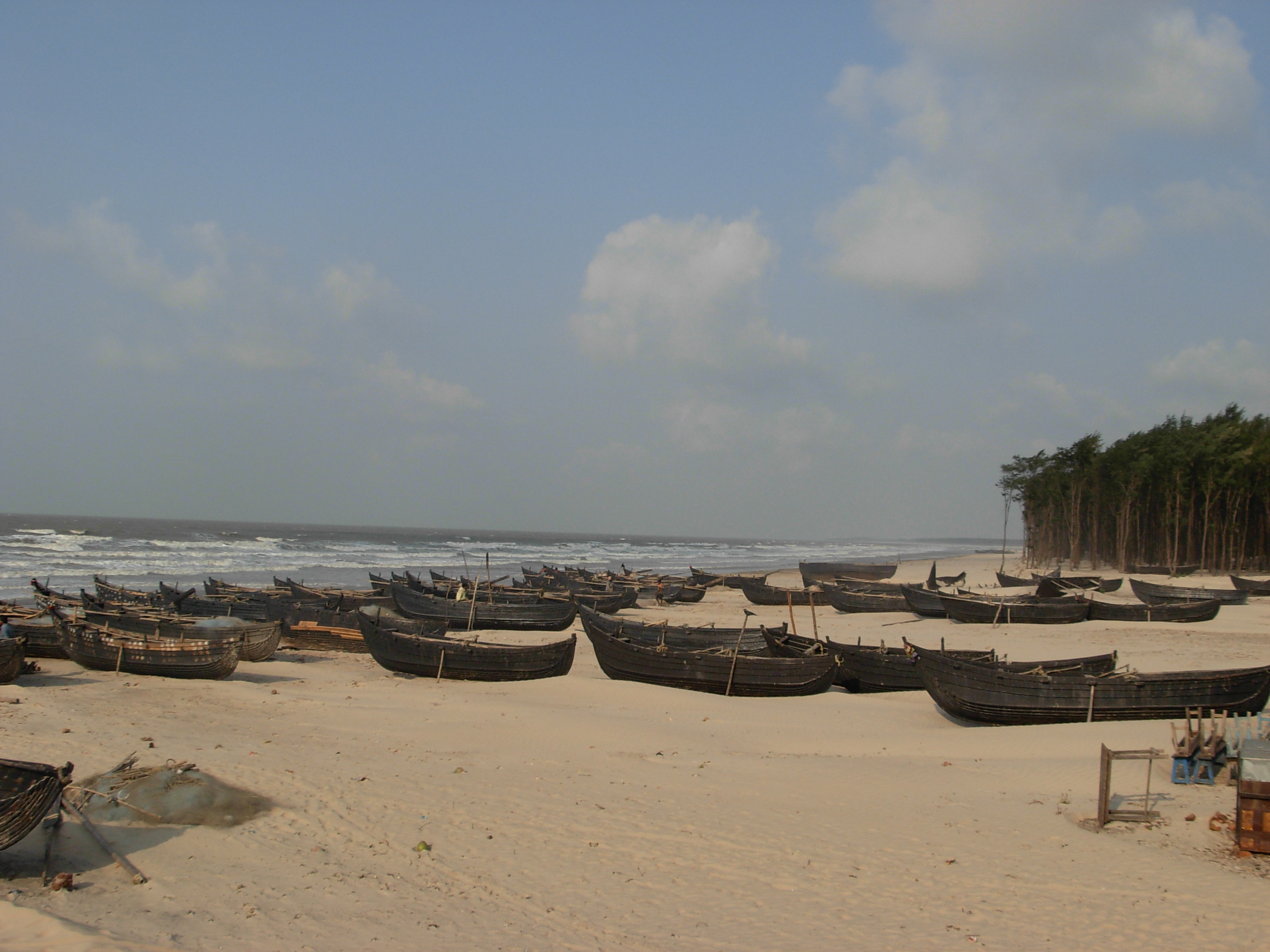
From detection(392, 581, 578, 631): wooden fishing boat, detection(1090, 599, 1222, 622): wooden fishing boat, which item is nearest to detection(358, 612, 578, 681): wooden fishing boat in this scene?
detection(392, 581, 578, 631): wooden fishing boat

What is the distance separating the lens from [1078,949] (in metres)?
6.50

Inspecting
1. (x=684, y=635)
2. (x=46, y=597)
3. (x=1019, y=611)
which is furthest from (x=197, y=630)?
(x=1019, y=611)

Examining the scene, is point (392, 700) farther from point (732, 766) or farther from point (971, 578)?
point (971, 578)

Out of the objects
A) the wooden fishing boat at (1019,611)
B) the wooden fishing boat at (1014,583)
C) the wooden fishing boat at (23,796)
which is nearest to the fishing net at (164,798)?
the wooden fishing boat at (23,796)

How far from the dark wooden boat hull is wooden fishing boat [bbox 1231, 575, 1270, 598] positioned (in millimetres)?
14501

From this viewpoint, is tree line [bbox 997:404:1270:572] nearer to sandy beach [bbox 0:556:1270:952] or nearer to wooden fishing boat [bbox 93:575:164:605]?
sandy beach [bbox 0:556:1270:952]

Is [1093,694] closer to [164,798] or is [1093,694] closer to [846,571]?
[164,798]

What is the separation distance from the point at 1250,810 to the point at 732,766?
6.11 meters

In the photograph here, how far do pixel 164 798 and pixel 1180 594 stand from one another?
3740 centimetres

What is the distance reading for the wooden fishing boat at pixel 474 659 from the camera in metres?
19.4

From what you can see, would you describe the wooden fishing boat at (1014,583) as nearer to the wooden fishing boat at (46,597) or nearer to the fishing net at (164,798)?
the fishing net at (164,798)

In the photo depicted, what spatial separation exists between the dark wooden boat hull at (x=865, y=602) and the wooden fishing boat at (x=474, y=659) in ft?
60.9

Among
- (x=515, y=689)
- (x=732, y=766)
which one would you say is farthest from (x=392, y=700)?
(x=732, y=766)

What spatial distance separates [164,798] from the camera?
850 cm
